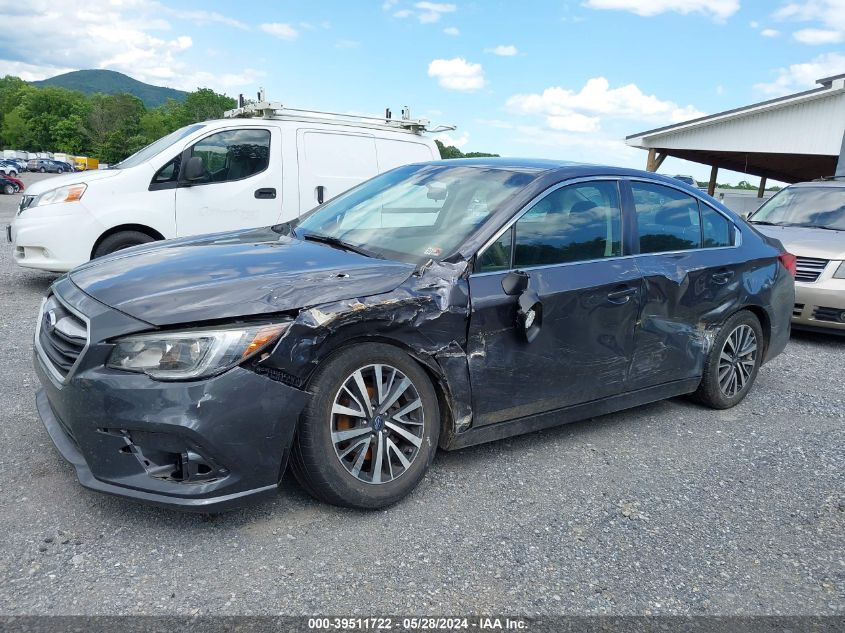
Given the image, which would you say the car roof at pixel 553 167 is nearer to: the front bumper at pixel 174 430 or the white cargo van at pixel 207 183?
the front bumper at pixel 174 430

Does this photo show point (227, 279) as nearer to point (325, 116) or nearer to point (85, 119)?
point (325, 116)

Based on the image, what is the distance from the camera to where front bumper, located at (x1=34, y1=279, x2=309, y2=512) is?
8.66 ft

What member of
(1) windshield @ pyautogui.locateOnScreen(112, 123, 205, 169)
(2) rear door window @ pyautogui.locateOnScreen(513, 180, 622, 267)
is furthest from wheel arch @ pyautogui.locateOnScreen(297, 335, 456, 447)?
(1) windshield @ pyautogui.locateOnScreen(112, 123, 205, 169)

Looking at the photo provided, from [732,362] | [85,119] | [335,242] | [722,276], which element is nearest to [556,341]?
[335,242]

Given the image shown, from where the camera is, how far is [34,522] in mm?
2900

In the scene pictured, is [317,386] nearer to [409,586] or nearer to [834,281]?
[409,586]

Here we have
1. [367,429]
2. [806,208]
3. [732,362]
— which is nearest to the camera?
[367,429]

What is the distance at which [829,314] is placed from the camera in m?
7.03

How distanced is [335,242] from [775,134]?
18116mm

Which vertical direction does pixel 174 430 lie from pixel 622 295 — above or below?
below

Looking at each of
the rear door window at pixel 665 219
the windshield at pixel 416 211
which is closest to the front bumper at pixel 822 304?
the rear door window at pixel 665 219

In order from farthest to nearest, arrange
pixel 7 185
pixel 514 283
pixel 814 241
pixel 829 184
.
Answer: pixel 7 185
pixel 829 184
pixel 814 241
pixel 514 283

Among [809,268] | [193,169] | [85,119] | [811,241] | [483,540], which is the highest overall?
[85,119]

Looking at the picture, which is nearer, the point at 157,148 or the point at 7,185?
the point at 157,148
